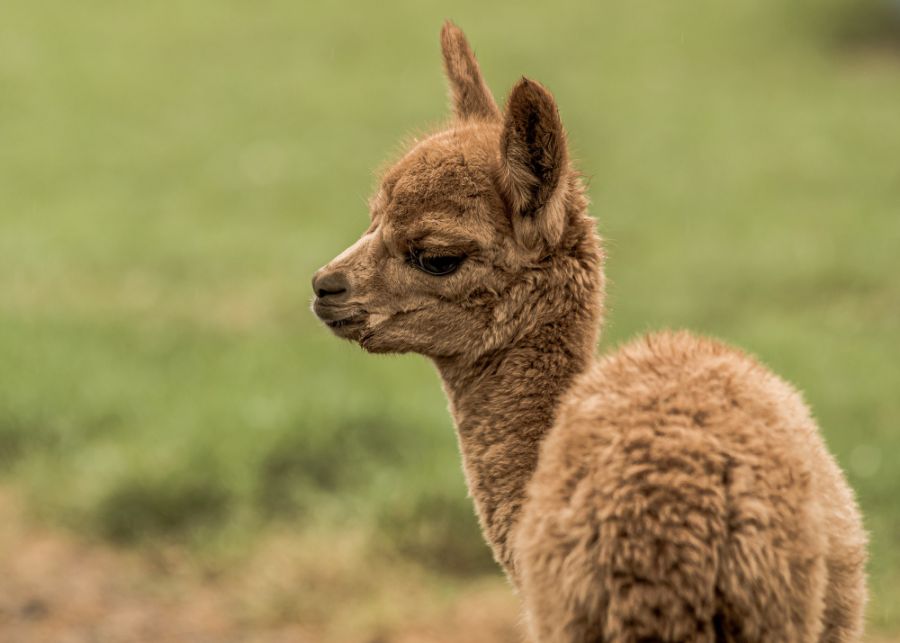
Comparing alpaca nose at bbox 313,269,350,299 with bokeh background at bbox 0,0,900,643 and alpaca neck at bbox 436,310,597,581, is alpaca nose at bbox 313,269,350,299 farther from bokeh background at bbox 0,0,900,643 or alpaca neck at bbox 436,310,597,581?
bokeh background at bbox 0,0,900,643

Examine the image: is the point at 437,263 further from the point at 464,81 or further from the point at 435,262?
the point at 464,81

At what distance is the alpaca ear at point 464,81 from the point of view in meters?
4.19

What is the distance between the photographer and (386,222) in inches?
148

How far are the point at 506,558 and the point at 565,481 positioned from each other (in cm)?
74

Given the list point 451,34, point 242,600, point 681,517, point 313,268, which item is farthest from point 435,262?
point 313,268

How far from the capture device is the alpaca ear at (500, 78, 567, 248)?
3436mm

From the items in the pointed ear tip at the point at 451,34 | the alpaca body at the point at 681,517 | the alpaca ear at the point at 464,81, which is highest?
the pointed ear tip at the point at 451,34

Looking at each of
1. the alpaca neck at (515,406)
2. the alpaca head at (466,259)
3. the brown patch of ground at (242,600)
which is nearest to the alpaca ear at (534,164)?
the alpaca head at (466,259)

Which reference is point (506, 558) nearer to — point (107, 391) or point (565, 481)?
point (565, 481)

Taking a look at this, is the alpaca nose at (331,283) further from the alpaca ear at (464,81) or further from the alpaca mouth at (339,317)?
the alpaca ear at (464,81)

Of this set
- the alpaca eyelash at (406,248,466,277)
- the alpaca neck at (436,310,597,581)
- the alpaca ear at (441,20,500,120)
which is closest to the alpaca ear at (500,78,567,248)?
the alpaca eyelash at (406,248,466,277)

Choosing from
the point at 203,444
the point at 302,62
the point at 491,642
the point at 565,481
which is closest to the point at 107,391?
the point at 203,444

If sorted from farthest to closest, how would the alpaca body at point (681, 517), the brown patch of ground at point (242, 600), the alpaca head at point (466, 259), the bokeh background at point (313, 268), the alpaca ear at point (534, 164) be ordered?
the bokeh background at point (313, 268) < the brown patch of ground at point (242, 600) < the alpaca head at point (466, 259) < the alpaca ear at point (534, 164) < the alpaca body at point (681, 517)

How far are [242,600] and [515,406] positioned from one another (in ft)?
10.6
